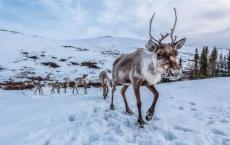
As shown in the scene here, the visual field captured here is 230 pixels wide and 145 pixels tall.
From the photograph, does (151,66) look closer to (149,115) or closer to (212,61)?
(149,115)

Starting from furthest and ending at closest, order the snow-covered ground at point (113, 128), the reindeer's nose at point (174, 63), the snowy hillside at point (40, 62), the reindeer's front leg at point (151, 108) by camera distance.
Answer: the snowy hillside at point (40, 62), the reindeer's front leg at point (151, 108), the snow-covered ground at point (113, 128), the reindeer's nose at point (174, 63)

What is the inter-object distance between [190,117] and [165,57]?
3675 mm

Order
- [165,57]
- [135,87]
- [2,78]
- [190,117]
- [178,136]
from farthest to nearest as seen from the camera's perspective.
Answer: [2,78] → [190,117] → [135,87] → [178,136] → [165,57]

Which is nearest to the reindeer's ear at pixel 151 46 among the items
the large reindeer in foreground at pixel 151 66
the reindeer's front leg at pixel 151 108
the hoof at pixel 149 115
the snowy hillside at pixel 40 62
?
the large reindeer in foreground at pixel 151 66

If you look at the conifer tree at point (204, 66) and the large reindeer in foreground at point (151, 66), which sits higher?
the conifer tree at point (204, 66)

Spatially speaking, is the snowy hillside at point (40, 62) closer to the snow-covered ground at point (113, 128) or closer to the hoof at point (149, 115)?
the snow-covered ground at point (113, 128)

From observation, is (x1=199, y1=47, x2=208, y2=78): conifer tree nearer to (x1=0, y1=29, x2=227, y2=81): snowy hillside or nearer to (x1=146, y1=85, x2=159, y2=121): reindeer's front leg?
(x1=0, y1=29, x2=227, y2=81): snowy hillside

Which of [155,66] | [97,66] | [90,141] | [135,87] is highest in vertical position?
[97,66]

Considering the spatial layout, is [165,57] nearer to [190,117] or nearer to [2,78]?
[190,117]

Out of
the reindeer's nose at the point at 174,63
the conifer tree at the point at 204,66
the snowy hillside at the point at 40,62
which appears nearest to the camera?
the reindeer's nose at the point at 174,63

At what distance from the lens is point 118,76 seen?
10492mm

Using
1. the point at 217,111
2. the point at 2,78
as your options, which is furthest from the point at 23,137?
the point at 2,78

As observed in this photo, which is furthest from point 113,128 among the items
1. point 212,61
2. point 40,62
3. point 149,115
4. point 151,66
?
point 212,61

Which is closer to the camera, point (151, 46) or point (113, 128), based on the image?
point (151, 46)
